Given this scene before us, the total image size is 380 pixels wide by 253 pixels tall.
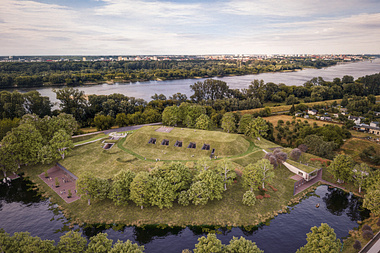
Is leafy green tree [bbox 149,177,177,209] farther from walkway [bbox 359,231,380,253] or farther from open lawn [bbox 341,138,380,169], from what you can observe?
open lawn [bbox 341,138,380,169]

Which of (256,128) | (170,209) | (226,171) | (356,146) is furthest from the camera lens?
(256,128)

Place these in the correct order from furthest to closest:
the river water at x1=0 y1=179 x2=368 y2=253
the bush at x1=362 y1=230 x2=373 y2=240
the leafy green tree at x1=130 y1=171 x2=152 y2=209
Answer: the leafy green tree at x1=130 y1=171 x2=152 y2=209 → the river water at x1=0 y1=179 x2=368 y2=253 → the bush at x1=362 y1=230 x2=373 y2=240

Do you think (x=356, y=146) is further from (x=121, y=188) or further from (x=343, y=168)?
(x=121, y=188)

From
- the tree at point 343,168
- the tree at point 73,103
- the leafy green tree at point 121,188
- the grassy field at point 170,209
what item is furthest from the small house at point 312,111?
the tree at point 73,103

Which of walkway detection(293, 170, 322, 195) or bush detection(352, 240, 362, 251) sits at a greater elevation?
walkway detection(293, 170, 322, 195)

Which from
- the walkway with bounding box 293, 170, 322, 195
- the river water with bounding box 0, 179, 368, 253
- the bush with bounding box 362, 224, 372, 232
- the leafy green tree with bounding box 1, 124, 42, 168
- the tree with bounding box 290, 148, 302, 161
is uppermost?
the leafy green tree with bounding box 1, 124, 42, 168

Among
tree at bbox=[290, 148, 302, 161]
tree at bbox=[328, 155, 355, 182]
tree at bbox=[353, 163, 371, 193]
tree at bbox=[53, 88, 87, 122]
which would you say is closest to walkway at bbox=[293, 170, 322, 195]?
tree at bbox=[328, 155, 355, 182]

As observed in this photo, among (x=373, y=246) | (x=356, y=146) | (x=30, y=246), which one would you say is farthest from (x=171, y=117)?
(x=373, y=246)
